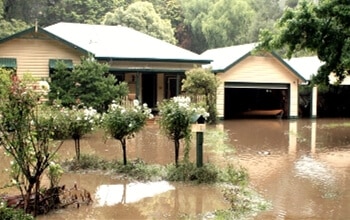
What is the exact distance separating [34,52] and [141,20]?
72.4 feet

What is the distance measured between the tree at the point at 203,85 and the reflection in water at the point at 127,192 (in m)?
12.5

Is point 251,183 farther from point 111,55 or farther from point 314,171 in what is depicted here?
point 111,55

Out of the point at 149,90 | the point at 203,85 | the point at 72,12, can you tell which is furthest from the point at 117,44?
the point at 72,12

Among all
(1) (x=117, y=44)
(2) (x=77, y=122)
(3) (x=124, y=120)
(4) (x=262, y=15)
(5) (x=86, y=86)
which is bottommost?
(2) (x=77, y=122)

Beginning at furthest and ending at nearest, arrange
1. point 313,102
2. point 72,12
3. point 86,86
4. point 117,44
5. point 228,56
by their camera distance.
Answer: point 72,12 < point 313,102 < point 228,56 < point 117,44 < point 86,86

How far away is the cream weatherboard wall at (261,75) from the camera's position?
24938mm

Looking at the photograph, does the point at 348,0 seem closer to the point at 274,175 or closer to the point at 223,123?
the point at 274,175

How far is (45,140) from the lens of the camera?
719 centimetres

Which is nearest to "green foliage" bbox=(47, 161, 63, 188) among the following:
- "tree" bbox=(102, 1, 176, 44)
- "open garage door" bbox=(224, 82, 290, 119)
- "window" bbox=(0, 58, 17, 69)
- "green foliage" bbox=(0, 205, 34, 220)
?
"green foliage" bbox=(0, 205, 34, 220)

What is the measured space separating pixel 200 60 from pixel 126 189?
15.4m

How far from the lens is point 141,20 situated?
1645 inches

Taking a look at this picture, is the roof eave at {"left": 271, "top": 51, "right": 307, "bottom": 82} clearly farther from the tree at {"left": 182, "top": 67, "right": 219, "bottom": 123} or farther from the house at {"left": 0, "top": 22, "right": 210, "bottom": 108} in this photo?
the tree at {"left": 182, "top": 67, "right": 219, "bottom": 123}

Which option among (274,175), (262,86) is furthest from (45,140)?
(262,86)

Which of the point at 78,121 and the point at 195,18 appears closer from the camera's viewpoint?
the point at 78,121
